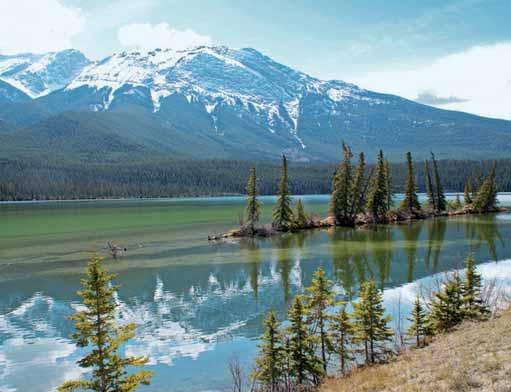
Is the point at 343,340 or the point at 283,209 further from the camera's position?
the point at 283,209

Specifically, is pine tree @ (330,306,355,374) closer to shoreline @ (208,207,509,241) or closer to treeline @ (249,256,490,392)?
treeline @ (249,256,490,392)

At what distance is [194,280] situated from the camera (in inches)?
1697

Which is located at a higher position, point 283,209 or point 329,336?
point 283,209

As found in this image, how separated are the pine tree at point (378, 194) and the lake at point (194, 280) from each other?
9952 mm

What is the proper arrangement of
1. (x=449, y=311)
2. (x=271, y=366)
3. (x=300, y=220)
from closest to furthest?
(x=271, y=366)
(x=449, y=311)
(x=300, y=220)

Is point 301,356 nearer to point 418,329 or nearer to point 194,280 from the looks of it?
point 418,329

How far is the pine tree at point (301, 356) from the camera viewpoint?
1872 centimetres

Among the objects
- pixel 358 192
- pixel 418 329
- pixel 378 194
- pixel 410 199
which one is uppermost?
pixel 358 192

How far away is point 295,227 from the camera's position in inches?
3371

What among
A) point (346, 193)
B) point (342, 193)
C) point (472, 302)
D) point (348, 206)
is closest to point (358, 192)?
point (346, 193)

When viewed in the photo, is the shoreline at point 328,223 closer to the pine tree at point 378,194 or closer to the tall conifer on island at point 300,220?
the tall conifer on island at point 300,220

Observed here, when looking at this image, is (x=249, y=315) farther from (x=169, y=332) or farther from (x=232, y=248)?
(x=232, y=248)

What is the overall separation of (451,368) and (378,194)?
256 feet

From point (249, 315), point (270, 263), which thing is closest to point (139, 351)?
point (249, 315)
